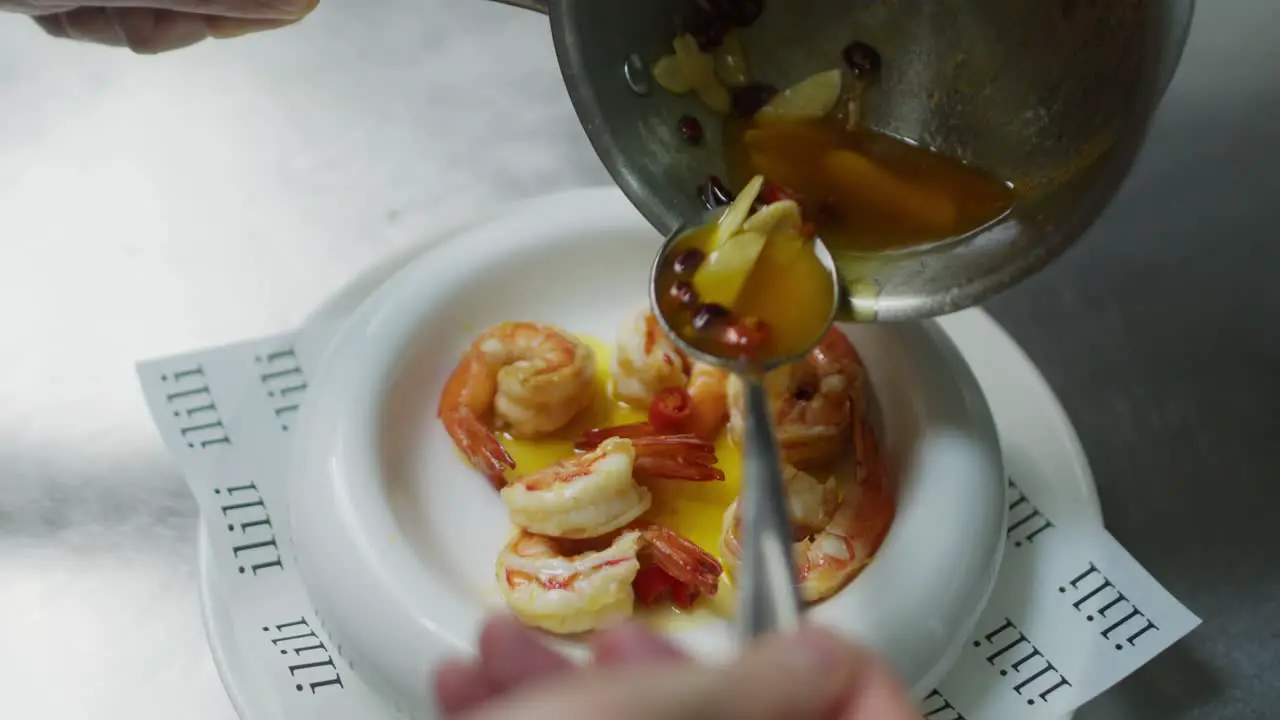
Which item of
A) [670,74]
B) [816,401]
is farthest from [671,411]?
Answer: [670,74]

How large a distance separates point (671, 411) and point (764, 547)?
1.95ft

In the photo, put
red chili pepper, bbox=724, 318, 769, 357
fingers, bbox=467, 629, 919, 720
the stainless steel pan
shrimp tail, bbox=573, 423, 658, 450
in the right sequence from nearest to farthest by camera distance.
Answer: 1. fingers, bbox=467, 629, 919, 720
2. the stainless steel pan
3. red chili pepper, bbox=724, 318, 769, 357
4. shrimp tail, bbox=573, 423, 658, 450

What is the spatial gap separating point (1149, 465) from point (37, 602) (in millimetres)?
1642

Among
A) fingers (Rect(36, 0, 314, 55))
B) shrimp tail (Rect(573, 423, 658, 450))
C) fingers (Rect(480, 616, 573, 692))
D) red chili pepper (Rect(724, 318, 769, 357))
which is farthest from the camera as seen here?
shrimp tail (Rect(573, 423, 658, 450))

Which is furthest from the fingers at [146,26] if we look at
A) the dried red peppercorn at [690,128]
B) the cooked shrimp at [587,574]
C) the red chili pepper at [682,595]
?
the red chili pepper at [682,595]

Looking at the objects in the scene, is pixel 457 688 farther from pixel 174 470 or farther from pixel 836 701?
pixel 174 470

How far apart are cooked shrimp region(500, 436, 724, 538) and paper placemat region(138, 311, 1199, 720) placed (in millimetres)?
281

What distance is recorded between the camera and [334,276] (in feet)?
6.31

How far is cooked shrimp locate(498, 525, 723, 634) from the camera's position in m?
1.18

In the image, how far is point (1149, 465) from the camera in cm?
163

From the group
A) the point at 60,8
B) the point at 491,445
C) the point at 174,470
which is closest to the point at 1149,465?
the point at 491,445

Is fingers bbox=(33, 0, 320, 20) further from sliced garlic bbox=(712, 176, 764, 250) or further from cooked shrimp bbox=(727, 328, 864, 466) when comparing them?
cooked shrimp bbox=(727, 328, 864, 466)

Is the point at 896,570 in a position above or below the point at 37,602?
above

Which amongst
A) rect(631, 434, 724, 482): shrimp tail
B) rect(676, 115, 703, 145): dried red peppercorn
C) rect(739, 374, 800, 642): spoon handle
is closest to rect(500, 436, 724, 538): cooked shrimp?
rect(631, 434, 724, 482): shrimp tail
